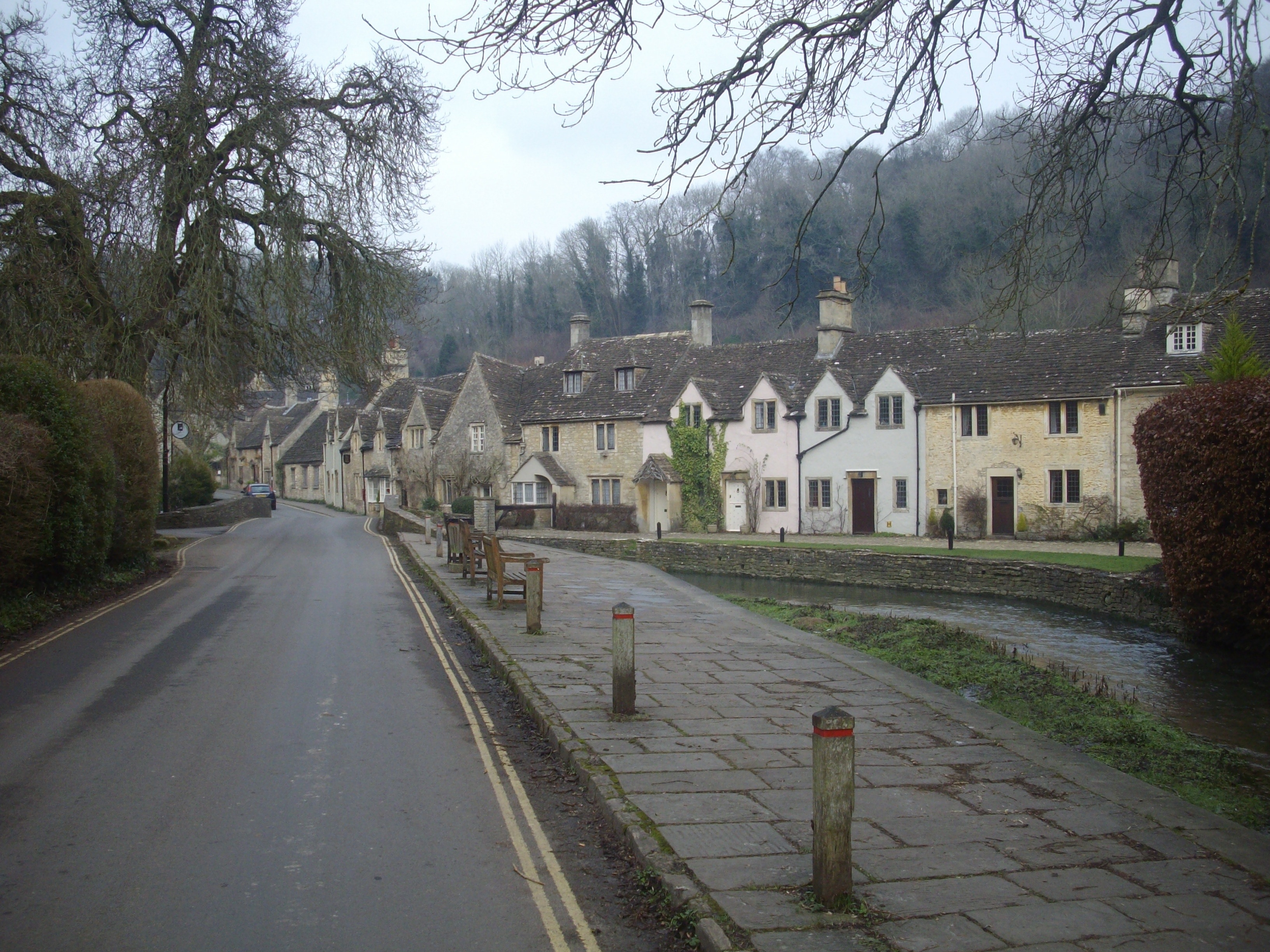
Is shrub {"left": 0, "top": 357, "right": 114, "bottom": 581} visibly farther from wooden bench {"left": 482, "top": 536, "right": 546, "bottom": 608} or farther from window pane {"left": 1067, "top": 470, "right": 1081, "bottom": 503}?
window pane {"left": 1067, "top": 470, "right": 1081, "bottom": 503}

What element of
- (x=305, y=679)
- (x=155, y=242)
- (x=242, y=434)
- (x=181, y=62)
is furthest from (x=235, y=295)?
(x=242, y=434)

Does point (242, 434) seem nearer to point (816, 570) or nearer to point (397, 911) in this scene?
point (816, 570)

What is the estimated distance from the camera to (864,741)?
7.90 metres

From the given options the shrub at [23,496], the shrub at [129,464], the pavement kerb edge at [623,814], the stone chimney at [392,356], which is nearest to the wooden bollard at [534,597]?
the pavement kerb edge at [623,814]

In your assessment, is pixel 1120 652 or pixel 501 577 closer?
pixel 501 577

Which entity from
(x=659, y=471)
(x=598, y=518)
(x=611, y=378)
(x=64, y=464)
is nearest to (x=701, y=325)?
(x=611, y=378)

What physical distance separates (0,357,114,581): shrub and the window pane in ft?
102

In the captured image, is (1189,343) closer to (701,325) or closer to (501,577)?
(701,325)

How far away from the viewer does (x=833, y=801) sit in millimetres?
4629

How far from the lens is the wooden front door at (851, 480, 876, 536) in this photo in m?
39.8

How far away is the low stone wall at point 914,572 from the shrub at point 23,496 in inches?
824

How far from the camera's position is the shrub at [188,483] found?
149ft

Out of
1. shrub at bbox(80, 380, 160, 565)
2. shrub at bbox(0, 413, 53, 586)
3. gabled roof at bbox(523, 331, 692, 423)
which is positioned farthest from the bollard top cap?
gabled roof at bbox(523, 331, 692, 423)

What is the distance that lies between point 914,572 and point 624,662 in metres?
22.4
